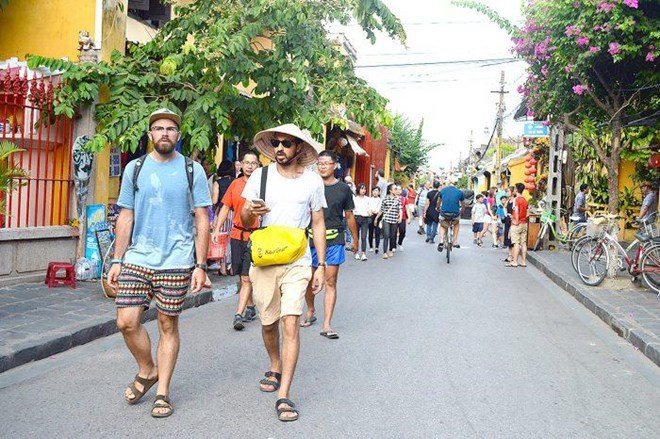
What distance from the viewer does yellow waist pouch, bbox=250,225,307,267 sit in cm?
497

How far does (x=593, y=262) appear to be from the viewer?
12.3 m

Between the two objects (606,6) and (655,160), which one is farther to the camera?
(655,160)

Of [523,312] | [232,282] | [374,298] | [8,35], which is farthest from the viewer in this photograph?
[8,35]

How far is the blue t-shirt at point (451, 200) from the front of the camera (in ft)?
55.8

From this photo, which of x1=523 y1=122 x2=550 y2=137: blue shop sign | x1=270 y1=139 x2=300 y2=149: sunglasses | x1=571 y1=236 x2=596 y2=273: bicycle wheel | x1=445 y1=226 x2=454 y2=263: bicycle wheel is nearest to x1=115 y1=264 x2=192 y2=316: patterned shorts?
x1=270 y1=139 x2=300 y2=149: sunglasses

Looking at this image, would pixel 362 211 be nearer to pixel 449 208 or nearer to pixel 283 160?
pixel 449 208

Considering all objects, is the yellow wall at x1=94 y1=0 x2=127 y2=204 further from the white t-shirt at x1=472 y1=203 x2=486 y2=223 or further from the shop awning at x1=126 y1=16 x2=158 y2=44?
the white t-shirt at x1=472 y1=203 x2=486 y2=223

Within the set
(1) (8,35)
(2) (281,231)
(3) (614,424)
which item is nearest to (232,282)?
(1) (8,35)

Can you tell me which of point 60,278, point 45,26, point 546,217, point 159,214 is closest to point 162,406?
point 159,214

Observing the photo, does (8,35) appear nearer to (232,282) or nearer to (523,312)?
(232,282)

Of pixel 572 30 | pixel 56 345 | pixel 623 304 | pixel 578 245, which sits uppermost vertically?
pixel 572 30

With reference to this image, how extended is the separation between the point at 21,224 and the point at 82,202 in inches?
37.3

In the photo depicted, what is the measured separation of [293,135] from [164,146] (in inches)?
34.2

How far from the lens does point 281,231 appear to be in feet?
16.5
